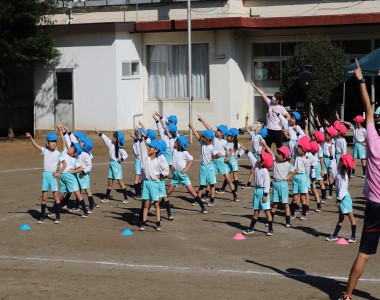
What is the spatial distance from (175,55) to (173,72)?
0.68 metres

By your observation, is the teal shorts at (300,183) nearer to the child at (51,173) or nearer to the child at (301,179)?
the child at (301,179)

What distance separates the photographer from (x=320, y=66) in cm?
3139

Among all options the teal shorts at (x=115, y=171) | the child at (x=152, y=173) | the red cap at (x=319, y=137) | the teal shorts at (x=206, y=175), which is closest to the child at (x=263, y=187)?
the child at (x=152, y=173)

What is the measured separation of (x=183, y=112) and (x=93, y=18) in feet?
17.7

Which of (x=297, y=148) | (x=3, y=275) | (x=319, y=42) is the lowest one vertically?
(x=3, y=275)

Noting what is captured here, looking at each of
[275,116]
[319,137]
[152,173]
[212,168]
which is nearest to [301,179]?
[212,168]

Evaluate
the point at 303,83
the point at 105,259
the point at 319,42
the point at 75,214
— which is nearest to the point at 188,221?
the point at 75,214

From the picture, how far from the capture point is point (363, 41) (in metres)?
32.8

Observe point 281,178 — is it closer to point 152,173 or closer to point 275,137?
point 152,173

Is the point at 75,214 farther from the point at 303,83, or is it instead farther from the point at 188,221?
the point at 303,83

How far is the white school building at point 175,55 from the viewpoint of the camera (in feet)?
107

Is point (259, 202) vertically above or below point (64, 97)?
below

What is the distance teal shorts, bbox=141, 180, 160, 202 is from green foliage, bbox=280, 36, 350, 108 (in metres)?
15.6

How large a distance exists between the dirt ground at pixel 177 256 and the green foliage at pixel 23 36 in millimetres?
11655
